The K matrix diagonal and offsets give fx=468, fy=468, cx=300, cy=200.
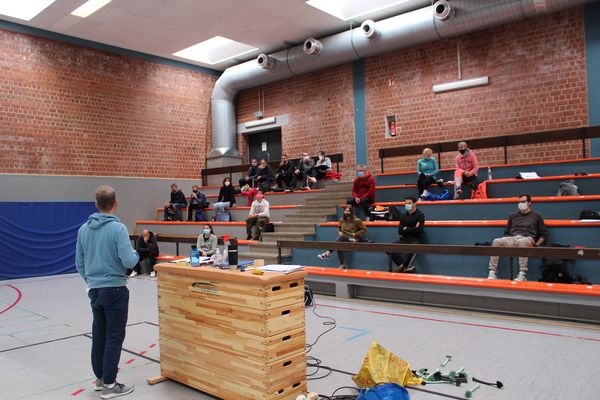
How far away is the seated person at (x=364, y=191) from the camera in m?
8.98

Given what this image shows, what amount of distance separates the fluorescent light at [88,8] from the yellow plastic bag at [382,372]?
998 centimetres

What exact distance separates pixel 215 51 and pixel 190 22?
9.59 ft

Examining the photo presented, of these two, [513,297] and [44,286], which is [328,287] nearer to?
[513,297]

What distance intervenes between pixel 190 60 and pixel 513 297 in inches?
462

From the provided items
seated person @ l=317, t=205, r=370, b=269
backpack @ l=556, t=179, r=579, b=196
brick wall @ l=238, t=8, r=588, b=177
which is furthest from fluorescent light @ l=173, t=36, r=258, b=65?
backpack @ l=556, t=179, r=579, b=196

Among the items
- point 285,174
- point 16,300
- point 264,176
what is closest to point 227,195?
point 264,176

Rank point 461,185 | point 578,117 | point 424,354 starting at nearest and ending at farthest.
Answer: point 424,354
point 461,185
point 578,117

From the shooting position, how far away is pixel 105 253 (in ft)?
11.0

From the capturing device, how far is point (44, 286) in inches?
358

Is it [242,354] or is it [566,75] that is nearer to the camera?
[242,354]

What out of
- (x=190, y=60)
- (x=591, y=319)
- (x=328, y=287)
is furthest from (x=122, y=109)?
(x=591, y=319)

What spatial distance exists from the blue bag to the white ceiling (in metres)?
9.16

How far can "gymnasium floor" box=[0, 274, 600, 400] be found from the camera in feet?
11.3

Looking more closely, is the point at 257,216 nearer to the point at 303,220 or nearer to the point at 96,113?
the point at 303,220
